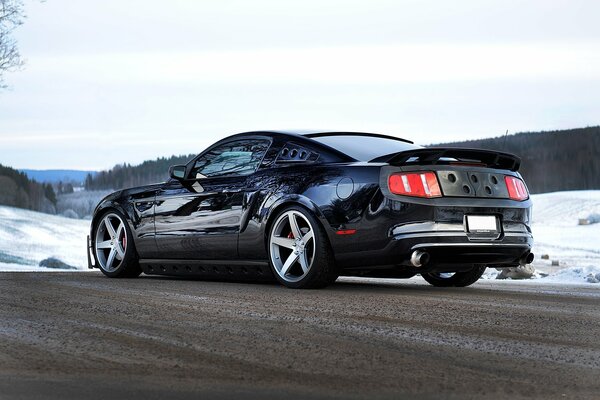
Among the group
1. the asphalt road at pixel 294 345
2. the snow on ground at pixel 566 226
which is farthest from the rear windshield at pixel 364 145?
the snow on ground at pixel 566 226

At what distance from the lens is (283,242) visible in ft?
28.7

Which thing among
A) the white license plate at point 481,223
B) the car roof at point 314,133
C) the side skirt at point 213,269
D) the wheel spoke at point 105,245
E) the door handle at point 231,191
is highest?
the car roof at point 314,133

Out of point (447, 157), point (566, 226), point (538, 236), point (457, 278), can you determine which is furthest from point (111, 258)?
point (566, 226)

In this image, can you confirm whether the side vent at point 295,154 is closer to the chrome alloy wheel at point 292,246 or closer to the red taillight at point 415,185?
the chrome alloy wheel at point 292,246

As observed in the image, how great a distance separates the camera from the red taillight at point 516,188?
28.5 feet

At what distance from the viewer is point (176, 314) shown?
264 inches

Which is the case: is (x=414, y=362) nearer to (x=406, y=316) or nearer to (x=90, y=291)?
(x=406, y=316)

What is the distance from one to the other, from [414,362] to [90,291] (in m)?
4.33

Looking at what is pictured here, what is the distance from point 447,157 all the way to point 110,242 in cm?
434

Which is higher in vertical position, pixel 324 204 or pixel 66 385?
pixel 324 204

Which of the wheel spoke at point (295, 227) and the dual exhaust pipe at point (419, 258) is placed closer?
the dual exhaust pipe at point (419, 258)

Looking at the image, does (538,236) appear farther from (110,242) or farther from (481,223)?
(481,223)

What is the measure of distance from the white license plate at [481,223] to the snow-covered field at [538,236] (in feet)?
15.5

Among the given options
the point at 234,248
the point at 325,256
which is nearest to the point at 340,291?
the point at 325,256
